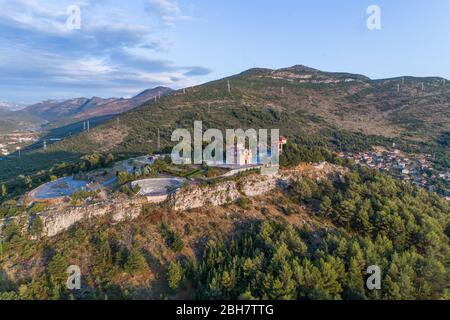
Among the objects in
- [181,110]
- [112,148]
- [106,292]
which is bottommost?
[106,292]

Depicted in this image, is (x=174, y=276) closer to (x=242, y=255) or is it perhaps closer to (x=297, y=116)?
(x=242, y=255)


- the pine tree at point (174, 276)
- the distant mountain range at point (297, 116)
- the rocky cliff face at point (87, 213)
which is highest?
the distant mountain range at point (297, 116)

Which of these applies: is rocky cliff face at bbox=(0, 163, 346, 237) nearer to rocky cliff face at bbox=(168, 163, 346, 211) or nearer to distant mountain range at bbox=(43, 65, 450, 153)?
rocky cliff face at bbox=(168, 163, 346, 211)

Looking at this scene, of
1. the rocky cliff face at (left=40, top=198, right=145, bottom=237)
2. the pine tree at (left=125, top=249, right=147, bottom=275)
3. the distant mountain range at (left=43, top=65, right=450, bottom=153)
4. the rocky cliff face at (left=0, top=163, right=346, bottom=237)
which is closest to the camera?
the pine tree at (left=125, top=249, right=147, bottom=275)

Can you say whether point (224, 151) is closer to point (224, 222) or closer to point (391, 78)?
point (224, 222)

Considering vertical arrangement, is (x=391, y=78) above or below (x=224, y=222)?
above

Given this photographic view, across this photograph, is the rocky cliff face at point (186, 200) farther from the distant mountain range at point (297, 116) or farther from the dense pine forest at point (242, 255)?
the distant mountain range at point (297, 116)

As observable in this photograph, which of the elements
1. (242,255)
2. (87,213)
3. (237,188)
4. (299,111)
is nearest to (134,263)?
(87,213)

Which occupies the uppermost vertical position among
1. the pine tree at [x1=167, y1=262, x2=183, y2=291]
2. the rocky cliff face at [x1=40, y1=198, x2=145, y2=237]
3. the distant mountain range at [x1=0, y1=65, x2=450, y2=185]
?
the distant mountain range at [x1=0, y1=65, x2=450, y2=185]

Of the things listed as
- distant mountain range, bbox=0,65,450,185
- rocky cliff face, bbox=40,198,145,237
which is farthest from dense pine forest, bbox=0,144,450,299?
distant mountain range, bbox=0,65,450,185

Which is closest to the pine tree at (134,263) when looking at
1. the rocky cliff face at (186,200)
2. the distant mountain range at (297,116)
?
the rocky cliff face at (186,200)
